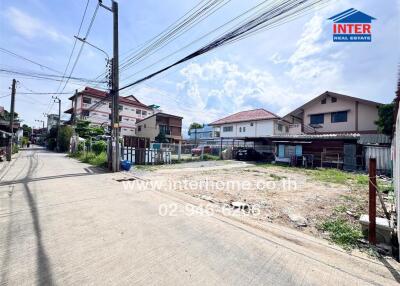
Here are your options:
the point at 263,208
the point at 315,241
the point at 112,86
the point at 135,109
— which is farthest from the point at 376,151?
the point at 135,109

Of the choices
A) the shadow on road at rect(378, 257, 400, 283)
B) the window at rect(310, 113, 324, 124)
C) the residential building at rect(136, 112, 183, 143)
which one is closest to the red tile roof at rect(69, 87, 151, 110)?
the residential building at rect(136, 112, 183, 143)

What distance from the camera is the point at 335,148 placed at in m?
18.0

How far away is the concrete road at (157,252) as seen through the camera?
9.02ft

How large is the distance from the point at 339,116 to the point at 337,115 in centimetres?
24

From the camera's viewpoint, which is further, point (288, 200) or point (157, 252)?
point (288, 200)

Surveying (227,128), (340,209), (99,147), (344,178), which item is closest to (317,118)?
(227,128)

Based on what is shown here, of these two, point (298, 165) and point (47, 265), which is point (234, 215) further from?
point (298, 165)

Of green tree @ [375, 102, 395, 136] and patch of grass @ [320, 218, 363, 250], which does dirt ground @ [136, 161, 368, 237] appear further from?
green tree @ [375, 102, 395, 136]

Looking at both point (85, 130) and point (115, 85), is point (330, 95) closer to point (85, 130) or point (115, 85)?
point (115, 85)

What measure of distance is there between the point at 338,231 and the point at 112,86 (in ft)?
42.7

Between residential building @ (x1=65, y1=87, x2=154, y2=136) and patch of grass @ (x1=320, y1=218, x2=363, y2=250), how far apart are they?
113 ft

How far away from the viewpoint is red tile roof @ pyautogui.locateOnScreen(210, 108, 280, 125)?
2915 centimetres

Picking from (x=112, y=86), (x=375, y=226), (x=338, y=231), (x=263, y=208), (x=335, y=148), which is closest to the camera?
(x=375, y=226)

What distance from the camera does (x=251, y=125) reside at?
30469mm
